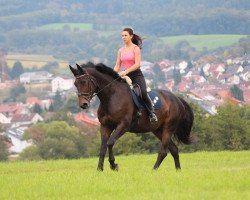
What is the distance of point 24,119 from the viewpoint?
170000 mm

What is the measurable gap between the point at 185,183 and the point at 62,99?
181 metres

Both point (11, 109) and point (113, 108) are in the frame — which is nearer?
point (113, 108)

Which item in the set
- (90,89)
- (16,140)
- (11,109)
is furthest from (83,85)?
(11,109)

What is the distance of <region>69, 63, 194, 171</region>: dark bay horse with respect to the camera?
15.3 metres

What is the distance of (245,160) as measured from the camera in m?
23.0

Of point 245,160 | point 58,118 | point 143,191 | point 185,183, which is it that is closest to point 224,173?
point 185,183

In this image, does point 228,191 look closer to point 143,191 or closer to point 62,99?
point 143,191

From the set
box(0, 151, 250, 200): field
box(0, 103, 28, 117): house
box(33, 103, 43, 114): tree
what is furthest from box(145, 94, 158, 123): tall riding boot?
box(0, 103, 28, 117): house

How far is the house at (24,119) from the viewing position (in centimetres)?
16562

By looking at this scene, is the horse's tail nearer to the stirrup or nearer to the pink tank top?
the stirrup

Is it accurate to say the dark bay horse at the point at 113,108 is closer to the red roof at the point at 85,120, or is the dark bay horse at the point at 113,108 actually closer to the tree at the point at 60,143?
the tree at the point at 60,143

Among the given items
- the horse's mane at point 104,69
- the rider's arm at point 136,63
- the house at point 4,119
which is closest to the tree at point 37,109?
the house at point 4,119

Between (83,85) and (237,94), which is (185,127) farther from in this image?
(237,94)

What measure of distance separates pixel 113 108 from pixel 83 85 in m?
0.83
